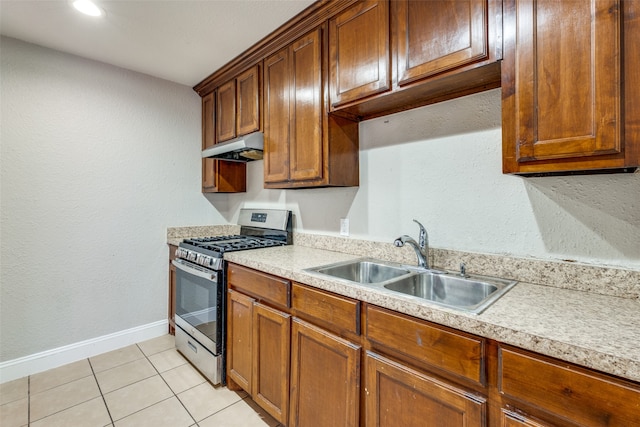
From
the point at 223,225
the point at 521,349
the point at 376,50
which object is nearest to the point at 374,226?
the point at 376,50

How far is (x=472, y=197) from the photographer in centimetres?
150

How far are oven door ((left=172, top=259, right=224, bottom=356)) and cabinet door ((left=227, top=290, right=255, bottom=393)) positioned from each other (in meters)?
0.09

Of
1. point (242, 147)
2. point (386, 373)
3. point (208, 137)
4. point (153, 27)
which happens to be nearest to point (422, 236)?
point (386, 373)

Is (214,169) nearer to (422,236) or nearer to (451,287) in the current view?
(422,236)

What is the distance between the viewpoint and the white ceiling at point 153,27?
1758 millimetres

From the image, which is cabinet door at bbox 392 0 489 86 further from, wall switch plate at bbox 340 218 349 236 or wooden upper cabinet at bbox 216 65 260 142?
wooden upper cabinet at bbox 216 65 260 142

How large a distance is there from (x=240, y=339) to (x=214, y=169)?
5.35 ft

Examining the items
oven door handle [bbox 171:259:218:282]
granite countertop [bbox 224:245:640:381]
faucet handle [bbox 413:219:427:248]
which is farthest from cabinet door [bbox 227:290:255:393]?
faucet handle [bbox 413:219:427:248]

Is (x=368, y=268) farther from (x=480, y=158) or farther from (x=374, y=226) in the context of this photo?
(x=480, y=158)

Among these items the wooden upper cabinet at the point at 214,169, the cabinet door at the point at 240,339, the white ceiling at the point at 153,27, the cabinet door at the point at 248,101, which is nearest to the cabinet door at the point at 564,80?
the white ceiling at the point at 153,27

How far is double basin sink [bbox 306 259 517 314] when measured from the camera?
1.32 m

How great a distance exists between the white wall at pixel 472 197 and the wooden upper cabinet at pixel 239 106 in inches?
33.8

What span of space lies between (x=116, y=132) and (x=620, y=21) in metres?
3.10

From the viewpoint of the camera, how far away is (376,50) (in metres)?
1.50
